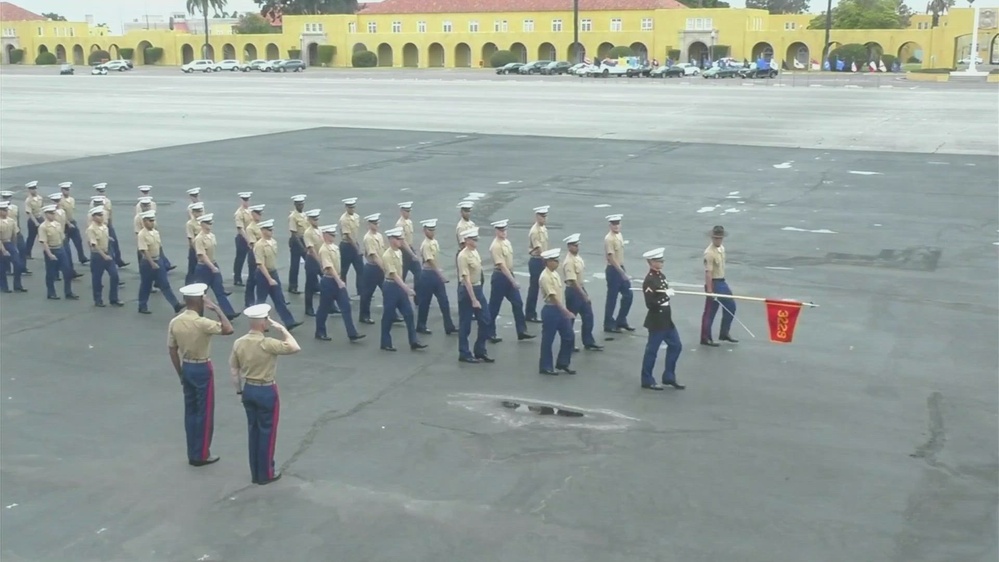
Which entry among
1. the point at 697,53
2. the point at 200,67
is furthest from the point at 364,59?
the point at 697,53

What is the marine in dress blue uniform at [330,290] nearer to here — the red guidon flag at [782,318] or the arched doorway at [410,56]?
the red guidon flag at [782,318]

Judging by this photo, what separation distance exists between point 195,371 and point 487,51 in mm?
89626

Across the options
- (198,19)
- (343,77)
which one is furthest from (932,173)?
(198,19)

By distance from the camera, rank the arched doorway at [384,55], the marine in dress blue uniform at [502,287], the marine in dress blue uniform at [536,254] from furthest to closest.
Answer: the arched doorway at [384,55]
the marine in dress blue uniform at [536,254]
the marine in dress blue uniform at [502,287]

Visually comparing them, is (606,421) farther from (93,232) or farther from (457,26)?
(457,26)

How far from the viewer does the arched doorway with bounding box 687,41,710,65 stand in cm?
8731

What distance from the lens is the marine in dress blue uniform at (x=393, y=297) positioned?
459 inches

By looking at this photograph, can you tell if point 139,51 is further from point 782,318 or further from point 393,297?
point 782,318

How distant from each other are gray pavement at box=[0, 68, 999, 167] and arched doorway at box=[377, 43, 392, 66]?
1301 inches

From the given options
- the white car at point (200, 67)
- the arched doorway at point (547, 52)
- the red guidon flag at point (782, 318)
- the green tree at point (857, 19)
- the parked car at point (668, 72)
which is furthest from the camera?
the arched doorway at point (547, 52)

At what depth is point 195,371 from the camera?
844 centimetres

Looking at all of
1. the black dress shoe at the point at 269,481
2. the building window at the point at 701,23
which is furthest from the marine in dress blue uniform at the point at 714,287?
the building window at the point at 701,23

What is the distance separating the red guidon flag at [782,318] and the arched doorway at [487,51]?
284 feet

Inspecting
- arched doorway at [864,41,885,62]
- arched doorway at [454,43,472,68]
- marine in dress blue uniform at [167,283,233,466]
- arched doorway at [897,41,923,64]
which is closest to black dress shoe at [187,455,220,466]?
marine in dress blue uniform at [167,283,233,466]
